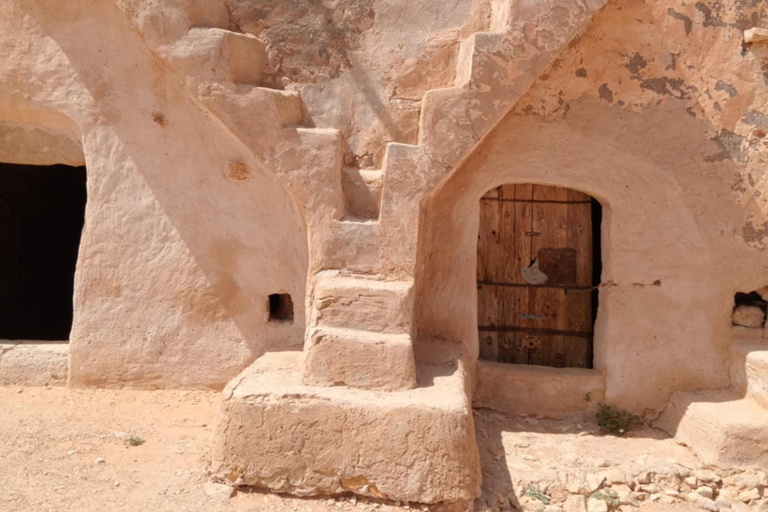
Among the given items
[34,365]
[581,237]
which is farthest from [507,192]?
[34,365]

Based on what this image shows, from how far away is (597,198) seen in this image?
4629 millimetres

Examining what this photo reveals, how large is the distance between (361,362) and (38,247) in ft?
19.8

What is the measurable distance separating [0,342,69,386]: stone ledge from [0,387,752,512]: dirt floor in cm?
10

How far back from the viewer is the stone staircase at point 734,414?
12.9 feet

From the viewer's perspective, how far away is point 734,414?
4062 millimetres

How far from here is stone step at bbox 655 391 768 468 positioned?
392 cm

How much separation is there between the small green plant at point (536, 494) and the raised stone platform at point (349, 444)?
1.55ft

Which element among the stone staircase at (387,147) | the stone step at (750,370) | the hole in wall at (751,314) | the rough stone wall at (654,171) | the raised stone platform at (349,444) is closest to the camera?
the raised stone platform at (349,444)

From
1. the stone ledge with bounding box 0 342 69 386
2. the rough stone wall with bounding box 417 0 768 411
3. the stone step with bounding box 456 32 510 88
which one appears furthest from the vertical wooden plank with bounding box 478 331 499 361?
the stone ledge with bounding box 0 342 69 386

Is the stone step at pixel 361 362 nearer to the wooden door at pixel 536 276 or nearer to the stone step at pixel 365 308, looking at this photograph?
the stone step at pixel 365 308

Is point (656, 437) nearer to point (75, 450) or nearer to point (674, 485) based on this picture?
point (674, 485)

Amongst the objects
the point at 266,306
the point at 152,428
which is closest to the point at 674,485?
the point at 266,306

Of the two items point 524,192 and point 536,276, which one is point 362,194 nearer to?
point 524,192

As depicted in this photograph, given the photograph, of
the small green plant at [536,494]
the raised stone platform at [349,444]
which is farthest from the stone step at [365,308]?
the small green plant at [536,494]
